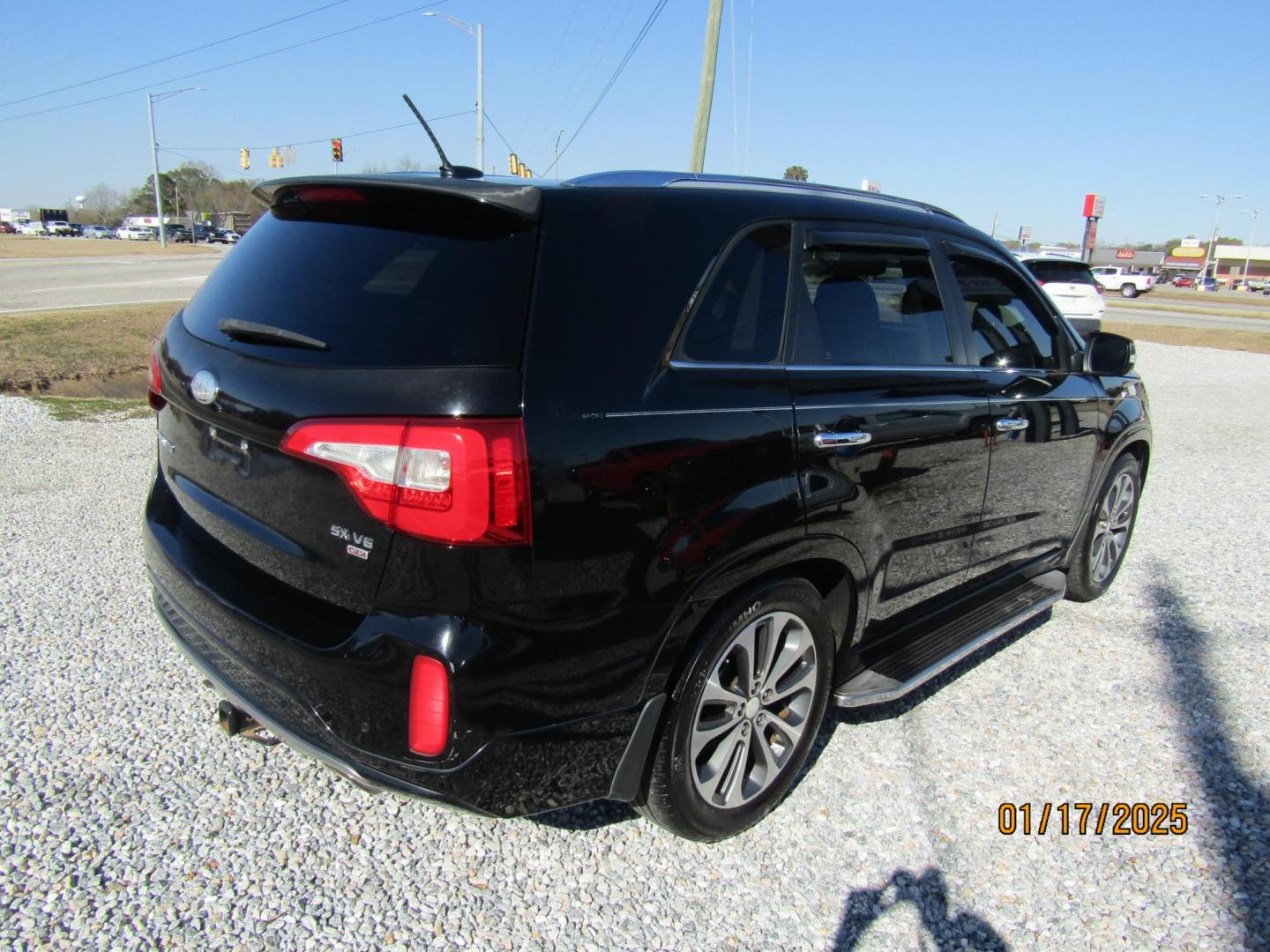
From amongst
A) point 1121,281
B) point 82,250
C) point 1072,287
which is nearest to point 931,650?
point 1072,287

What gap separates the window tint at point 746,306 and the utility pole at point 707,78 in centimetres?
1380

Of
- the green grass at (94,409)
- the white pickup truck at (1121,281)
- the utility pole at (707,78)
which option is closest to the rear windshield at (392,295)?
the green grass at (94,409)

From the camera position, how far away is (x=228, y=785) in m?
2.77

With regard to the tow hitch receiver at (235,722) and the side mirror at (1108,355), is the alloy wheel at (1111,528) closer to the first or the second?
the side mirror at (1108,355)

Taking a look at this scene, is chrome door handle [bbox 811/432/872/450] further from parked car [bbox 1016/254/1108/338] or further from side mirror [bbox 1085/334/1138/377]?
parked car [bbox 1016/254/1108/338]

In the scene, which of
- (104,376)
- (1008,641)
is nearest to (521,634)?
(1008,641)

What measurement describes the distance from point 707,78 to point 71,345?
1061cm

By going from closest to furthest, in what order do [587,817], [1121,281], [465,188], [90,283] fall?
[465,188] → [587,817] → [90,283] → [1121,281]

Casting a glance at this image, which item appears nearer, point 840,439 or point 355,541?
point 355,541

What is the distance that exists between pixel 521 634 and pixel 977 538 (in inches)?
85.1

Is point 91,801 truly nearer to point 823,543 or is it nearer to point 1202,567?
point 823,543

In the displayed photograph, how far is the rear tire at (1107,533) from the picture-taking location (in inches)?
173

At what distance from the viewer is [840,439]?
261 centimetres

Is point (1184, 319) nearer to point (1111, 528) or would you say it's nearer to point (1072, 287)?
point (1072, 287)
